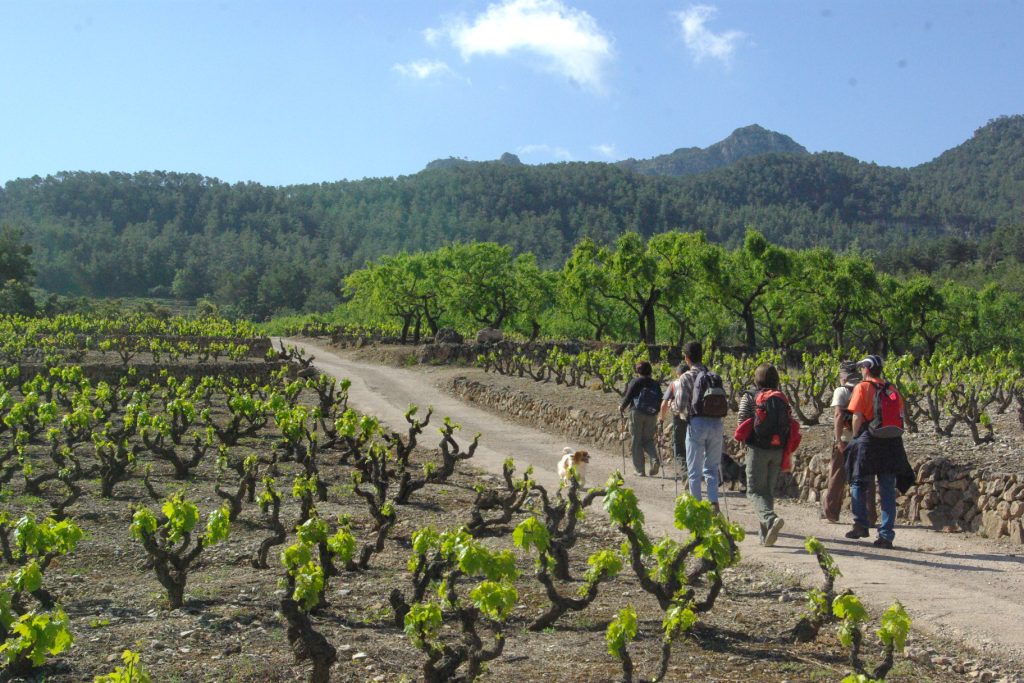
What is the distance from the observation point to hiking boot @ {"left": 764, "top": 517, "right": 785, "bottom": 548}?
8109 millimetres

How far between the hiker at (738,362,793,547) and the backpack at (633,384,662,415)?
374 cm

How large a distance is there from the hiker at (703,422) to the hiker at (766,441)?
0.34 m

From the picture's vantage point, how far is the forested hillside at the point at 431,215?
11681 cm

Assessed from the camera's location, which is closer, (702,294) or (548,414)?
(548,414)

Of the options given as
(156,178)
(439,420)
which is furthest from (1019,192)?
(439,420)

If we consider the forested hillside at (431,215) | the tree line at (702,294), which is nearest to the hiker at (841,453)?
the tree line at (702,294)

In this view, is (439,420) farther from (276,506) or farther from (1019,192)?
(1019,192)

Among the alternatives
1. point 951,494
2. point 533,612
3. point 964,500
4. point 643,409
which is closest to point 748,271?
point 643,409

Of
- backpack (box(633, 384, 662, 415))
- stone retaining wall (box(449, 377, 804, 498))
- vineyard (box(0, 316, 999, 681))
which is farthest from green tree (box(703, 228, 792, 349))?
vineyard (box(0, 316, 999, 681))

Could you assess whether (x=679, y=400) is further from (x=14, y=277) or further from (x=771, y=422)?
(x=14, y=277)

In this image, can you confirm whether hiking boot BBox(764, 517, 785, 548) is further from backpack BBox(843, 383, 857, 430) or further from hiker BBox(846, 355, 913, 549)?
backpack BBox(843, 383, 857, 430)

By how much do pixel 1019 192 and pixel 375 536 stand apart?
20354cm

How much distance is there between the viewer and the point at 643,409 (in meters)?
12.2

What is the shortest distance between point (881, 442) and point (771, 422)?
1.19m
